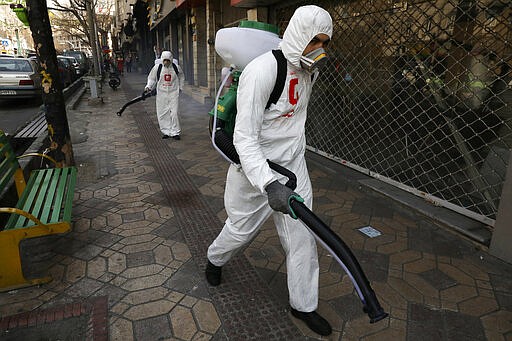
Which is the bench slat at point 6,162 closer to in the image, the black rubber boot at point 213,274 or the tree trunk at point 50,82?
the tree trunk at point 50,82

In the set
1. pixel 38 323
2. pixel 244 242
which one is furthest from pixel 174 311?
pixel 38 323

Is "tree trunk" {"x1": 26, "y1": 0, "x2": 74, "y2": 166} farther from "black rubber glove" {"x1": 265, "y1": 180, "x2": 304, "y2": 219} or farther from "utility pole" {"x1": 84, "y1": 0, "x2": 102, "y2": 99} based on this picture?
"utility pole" {"x1": 84, "y1": 0, "x2": 102, "y2": 99}

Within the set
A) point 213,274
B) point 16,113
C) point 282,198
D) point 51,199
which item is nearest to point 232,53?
point 282,198

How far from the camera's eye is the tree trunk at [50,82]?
4.21m

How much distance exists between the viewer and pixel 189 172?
17.0 ft

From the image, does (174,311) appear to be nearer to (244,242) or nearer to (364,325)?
(244,242)

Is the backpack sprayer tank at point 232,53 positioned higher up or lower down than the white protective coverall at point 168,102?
higher up

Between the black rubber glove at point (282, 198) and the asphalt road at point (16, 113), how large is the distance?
7.78 m

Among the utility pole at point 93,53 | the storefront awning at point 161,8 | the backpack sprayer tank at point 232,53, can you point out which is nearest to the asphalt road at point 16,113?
the utility pole at point 93,53

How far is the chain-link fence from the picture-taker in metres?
3.48

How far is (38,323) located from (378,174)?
3.97 meters

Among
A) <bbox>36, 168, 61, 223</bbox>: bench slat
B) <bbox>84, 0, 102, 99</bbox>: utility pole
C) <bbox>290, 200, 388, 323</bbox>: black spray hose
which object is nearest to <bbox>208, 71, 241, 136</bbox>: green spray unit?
<bbox>290, 200, 388, 323</bbox>: black spray hose

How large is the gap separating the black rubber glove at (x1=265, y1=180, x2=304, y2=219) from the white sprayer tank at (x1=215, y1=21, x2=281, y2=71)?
79 cm

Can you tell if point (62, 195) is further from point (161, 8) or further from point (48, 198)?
point (161, 8)
